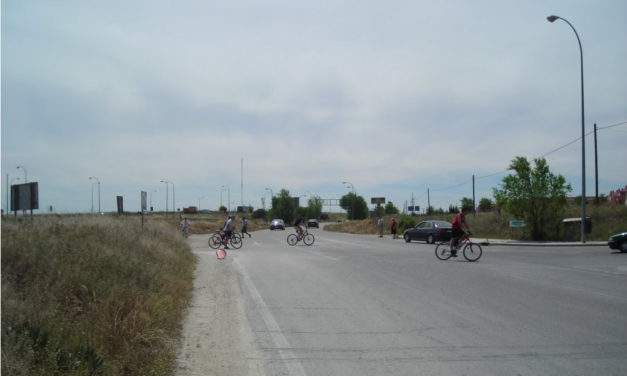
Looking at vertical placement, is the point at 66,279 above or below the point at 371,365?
above

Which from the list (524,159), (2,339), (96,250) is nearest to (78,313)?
(2,339)

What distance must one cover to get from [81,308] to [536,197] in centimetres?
3307

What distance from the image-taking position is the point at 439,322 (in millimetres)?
8562

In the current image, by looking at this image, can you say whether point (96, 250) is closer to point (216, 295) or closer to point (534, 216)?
point (216, 295)

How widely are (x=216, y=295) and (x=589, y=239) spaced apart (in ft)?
101

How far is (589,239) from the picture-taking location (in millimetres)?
35656

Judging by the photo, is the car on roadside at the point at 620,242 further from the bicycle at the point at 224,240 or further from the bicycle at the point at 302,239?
the bicycle at the point at 224,240

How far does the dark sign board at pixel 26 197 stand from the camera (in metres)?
16.0

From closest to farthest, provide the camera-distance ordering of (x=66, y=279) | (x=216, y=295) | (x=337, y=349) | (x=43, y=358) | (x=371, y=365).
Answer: (x=43, y=358)
(x=371, y=365)
(x=337, y=349)
(x=66, y=279)
(x=216, y=295)

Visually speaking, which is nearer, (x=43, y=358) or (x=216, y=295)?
(x=43, y=358)

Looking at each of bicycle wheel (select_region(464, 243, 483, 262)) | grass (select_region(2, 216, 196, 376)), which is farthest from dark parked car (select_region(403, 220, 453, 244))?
grass (select_region(2, 216, 196, 376))

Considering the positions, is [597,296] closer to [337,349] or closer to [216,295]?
[337,349]

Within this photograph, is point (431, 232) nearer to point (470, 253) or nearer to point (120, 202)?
point (470, 253)

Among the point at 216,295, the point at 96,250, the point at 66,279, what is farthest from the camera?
the point at 216,295
